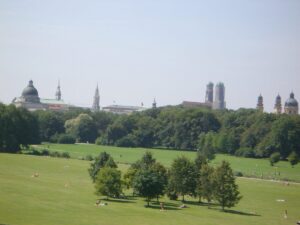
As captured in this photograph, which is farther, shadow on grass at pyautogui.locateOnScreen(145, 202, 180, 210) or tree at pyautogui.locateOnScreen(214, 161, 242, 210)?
tree at pyautogui.locateOnScreen(214, 161, 242, 210)

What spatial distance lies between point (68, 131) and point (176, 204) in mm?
96531

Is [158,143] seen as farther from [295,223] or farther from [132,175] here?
[295,223]

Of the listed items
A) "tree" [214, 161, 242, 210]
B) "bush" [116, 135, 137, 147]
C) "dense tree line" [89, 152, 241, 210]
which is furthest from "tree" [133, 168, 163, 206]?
"bush" [116, 135, 137, 147]

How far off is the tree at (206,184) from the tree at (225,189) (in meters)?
0.65

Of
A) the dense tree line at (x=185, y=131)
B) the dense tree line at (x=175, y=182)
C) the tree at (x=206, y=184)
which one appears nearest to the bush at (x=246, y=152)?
the dense tree line at (x=185, y=131)

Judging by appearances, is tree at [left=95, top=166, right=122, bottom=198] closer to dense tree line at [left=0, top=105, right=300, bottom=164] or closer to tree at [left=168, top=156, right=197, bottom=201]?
tree at [left=168, top=156, right=197, bottom=201]

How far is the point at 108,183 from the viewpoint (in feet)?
157

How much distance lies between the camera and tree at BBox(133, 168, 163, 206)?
47281 mm

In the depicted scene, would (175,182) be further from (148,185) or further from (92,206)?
(92,206)

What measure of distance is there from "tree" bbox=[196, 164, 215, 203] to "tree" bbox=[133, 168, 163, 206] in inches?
160

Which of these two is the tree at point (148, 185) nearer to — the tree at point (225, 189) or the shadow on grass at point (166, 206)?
the shadow on grass at point (166, 206)

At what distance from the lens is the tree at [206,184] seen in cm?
4869

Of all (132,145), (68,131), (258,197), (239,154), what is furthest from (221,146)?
(258,197)

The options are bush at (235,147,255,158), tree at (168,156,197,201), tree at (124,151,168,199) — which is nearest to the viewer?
tree at (124,151,168,199)
